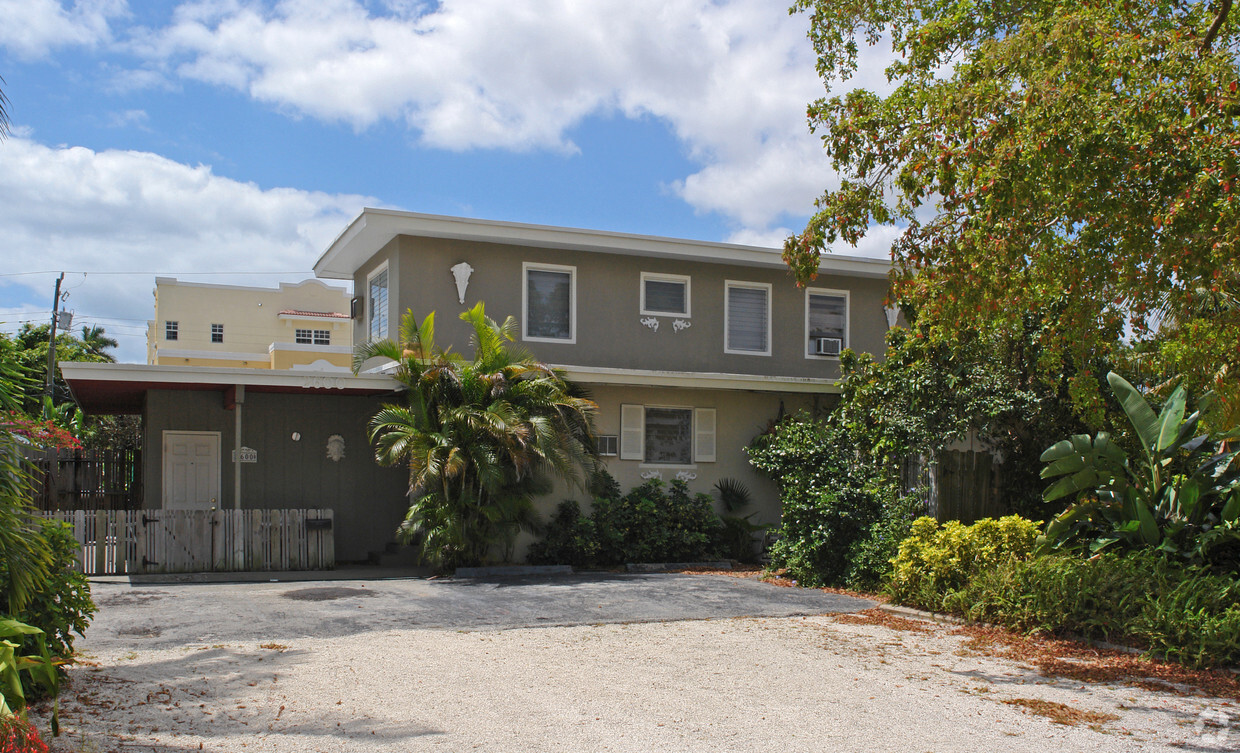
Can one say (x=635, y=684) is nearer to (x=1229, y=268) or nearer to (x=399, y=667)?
(x=399, y=667)

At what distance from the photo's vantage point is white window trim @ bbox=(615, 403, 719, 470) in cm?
1688

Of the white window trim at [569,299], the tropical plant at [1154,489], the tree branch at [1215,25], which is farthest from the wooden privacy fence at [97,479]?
the tree branch at [1215,25]

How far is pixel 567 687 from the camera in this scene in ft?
23.3

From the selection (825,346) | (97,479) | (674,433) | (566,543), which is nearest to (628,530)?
(566,543)

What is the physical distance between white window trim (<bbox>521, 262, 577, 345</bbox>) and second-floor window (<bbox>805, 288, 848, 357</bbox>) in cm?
471

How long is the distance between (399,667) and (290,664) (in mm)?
874

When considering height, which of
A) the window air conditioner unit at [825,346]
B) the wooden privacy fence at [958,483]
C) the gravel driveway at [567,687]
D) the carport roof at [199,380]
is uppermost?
the window air conditioner unit at [825,346]

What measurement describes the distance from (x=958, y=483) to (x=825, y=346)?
6.57m

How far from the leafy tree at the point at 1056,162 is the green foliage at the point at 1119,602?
6.19ft

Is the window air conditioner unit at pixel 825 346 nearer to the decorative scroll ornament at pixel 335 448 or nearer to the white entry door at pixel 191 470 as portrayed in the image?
the decorative scroll ornament at pixel 335 448

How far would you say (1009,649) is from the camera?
8.80 metres

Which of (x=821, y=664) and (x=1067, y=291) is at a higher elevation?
(x=1067, y=291)

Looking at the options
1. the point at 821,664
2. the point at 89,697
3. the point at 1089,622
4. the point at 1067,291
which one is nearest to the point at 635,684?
the point at 821,664

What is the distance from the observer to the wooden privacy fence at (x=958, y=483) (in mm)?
12547
